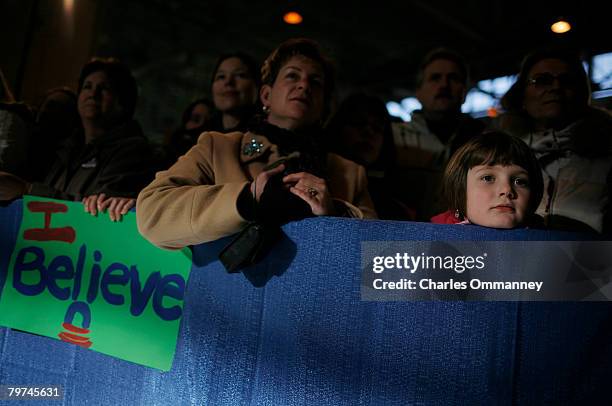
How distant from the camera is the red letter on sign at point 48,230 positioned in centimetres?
184

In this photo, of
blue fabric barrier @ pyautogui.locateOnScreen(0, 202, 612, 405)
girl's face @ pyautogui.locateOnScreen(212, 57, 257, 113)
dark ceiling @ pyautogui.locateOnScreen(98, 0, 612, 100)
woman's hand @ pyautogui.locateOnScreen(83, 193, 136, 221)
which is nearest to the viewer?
blue fabric barrier @ pyautogui.locateOnScreen(0, 202, 612, 405)

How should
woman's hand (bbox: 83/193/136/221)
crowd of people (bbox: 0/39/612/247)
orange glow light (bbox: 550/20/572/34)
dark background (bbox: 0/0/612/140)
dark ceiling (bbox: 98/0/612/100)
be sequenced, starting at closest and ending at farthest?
crowd of people (bbox: 0/39/612/247) → woman's hand (bbox: 83/193/136/221) → dark background (bbox: 0/0/612/140) → orange glow light (bbox: 550/20/572/34) → dark ceiling (bbox: 98/0/612/100)

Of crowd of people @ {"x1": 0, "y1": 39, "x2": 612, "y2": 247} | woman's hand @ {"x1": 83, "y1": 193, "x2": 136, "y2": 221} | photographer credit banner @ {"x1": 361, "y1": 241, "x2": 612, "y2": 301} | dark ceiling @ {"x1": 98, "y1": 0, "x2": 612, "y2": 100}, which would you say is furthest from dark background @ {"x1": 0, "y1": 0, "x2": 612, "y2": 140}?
photographer credit banner @ {"x1": 361, "y1": 241, "x2": 612, "y2": 301}

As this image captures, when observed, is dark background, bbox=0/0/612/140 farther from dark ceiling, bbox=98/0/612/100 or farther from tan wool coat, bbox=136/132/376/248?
tan wool coat, bbox=136/132/376/248

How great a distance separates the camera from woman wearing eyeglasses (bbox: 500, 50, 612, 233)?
206 centimetres

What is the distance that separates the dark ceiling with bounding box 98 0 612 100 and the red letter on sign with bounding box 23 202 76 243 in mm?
5821

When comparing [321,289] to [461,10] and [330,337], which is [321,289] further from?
[461,10]

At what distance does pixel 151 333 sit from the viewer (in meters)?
1.59

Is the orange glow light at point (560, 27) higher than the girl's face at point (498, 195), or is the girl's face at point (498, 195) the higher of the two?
the orange glow light at point (560, 27)

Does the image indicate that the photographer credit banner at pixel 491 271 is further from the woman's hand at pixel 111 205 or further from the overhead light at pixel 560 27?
the overhead light at pixel 560 27

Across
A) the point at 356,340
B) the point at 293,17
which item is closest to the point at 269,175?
the point at 356,340

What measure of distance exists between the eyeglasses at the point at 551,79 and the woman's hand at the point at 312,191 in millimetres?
1254

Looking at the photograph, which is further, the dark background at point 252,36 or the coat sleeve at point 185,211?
the dark background at point 252,36

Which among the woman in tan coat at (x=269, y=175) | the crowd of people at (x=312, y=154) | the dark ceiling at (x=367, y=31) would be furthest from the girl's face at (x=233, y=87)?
the dark ceiling at (x=367, y=31)
